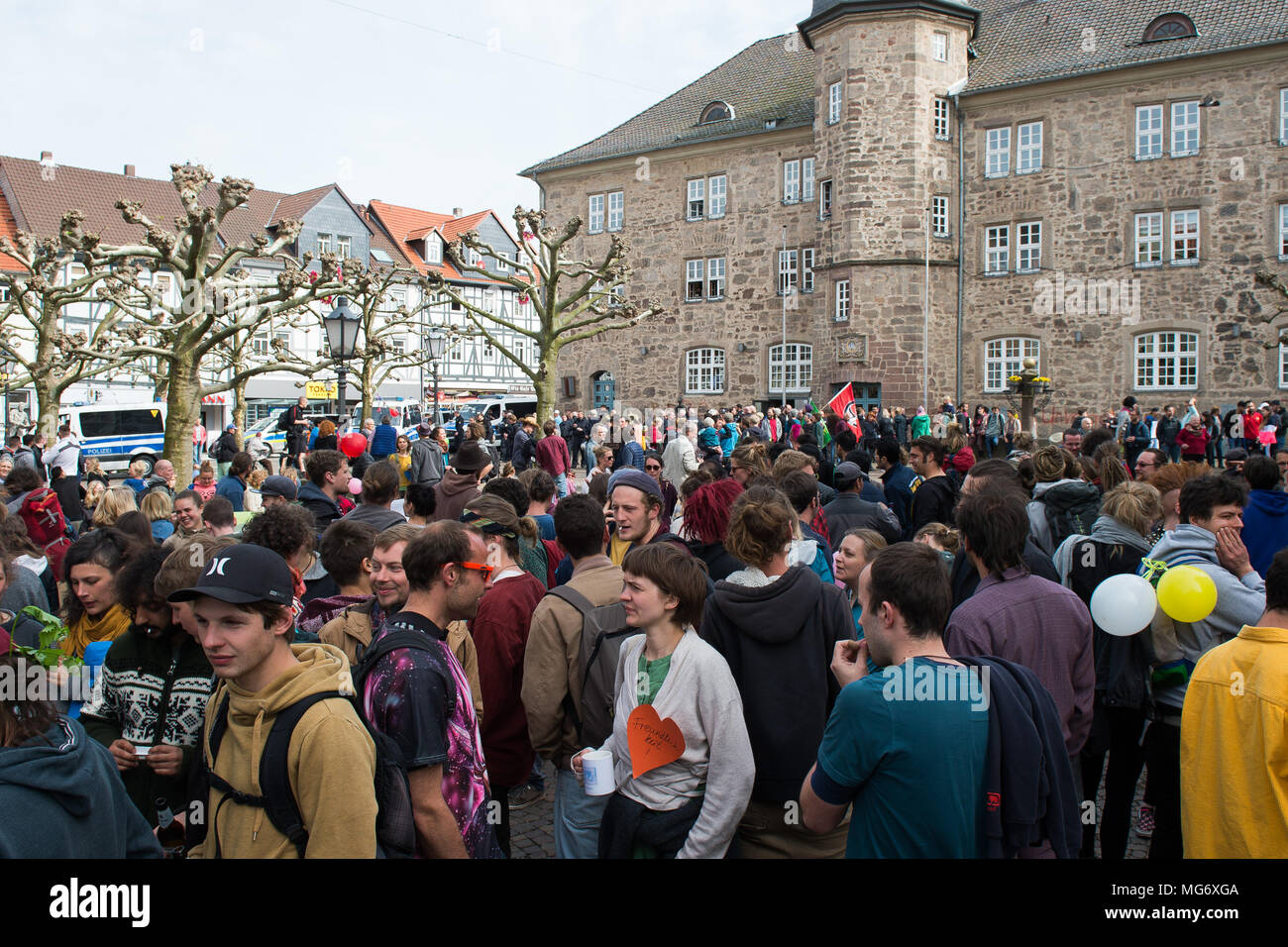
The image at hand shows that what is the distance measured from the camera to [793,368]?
1433 inches

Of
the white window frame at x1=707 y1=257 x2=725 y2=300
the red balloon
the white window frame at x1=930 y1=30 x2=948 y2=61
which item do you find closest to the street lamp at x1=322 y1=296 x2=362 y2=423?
the red balloon

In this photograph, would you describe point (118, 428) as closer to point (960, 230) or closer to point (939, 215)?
point (939, 215)

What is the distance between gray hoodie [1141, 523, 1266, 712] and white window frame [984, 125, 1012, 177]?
3110 cm

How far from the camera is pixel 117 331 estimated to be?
30406mm

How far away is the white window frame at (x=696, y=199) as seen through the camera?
126ft

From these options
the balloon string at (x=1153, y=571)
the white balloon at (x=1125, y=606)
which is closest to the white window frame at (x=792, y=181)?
the balloon string at (x=1153, y=571)

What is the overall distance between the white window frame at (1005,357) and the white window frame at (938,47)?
9.22 metres

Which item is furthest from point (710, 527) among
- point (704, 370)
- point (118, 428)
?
point (704, 370)

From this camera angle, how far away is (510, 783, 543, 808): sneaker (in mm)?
6008

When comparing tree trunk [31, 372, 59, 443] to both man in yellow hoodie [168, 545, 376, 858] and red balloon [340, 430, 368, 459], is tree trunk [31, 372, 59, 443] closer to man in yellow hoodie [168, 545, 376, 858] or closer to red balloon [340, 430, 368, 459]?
red balloon [340, 430, 368, 459]

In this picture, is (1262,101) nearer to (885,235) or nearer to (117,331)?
(885,235)

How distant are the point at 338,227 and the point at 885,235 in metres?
34.0
